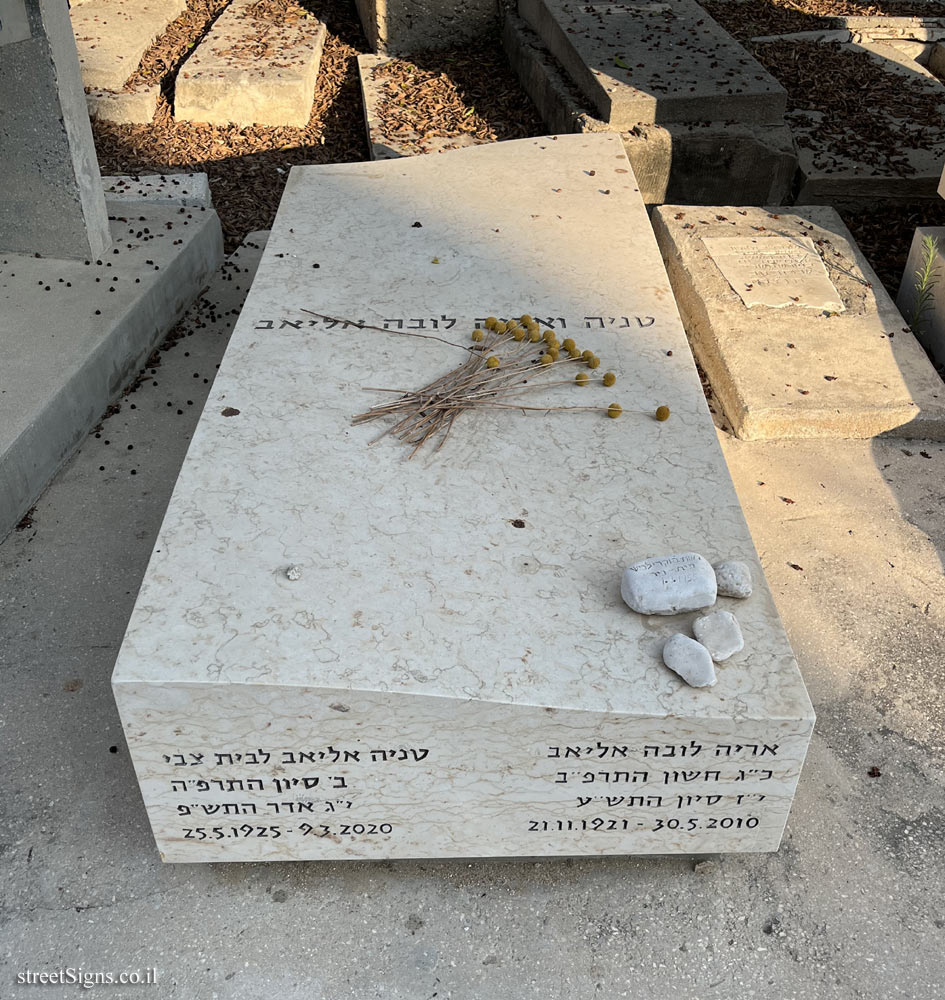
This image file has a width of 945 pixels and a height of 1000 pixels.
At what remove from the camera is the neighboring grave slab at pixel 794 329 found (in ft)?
12.6

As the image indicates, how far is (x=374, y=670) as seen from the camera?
7.16ft

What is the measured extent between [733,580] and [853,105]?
489 cm

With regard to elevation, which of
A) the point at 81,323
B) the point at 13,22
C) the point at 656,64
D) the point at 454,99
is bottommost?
the point at 454,99

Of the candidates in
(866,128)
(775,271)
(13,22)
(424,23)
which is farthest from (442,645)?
(424,23)

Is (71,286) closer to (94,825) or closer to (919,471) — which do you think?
(94,825)

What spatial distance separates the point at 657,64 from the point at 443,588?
445 cm

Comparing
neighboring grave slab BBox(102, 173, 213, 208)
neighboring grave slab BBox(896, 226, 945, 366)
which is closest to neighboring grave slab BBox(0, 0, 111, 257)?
neighboring grave slab BBox(102, 173, 213, 208)

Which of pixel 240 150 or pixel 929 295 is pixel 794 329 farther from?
pixel 240 150

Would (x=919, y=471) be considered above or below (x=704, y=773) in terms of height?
below

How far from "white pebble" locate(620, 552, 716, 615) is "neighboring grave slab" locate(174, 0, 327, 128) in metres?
5.37

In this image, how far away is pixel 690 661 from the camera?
85.6 inches

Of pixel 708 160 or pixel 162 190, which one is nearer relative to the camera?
pixel 162 190

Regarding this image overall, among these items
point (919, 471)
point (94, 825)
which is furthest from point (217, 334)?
point (919, 471)

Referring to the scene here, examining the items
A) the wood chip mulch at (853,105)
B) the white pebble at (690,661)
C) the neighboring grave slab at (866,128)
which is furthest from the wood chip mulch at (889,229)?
the white pebble at (690,661)
